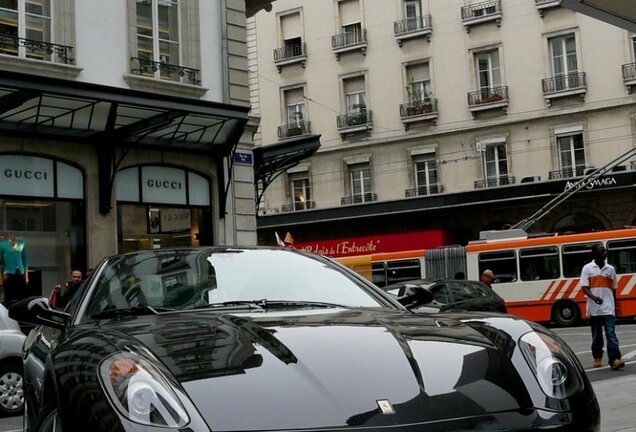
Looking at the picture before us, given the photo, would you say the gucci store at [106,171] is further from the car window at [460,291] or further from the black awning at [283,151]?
the car window at [460,291]

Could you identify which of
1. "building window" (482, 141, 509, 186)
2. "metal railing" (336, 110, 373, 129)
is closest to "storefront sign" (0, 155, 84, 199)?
"building window" (482, 141, 509, 186)

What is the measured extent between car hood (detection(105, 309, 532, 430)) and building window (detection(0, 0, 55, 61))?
51.2 feet

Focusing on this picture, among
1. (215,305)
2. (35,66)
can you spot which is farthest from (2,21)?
(215,305)

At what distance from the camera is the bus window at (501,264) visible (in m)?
27.2

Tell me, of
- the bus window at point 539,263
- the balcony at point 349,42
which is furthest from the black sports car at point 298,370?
the balcony at point 349,42

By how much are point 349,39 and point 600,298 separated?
28351 millimetres

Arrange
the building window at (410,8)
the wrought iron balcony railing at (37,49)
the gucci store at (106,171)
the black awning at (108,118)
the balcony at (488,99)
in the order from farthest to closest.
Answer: the building window at (410,8) → the balcony at (488,99) → the wrought iron balcony railing at (37,49) → the gucci store at (106,171) → the black awning at (108,118)

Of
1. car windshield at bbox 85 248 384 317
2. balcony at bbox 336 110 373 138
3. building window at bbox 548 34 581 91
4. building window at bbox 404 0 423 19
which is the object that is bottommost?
car windshield at bbox 85 248 384 317

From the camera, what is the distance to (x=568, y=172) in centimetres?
3356

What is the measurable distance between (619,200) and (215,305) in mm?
30799

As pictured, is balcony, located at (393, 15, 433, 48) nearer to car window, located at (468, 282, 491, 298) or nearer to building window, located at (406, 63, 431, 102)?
building window, located at (406, 63, 431, 102)

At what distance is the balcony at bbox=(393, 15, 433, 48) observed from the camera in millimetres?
37062

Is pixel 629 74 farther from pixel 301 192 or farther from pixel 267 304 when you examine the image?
pixel 267 304

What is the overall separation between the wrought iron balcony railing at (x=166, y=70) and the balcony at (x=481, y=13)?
18089 mm
